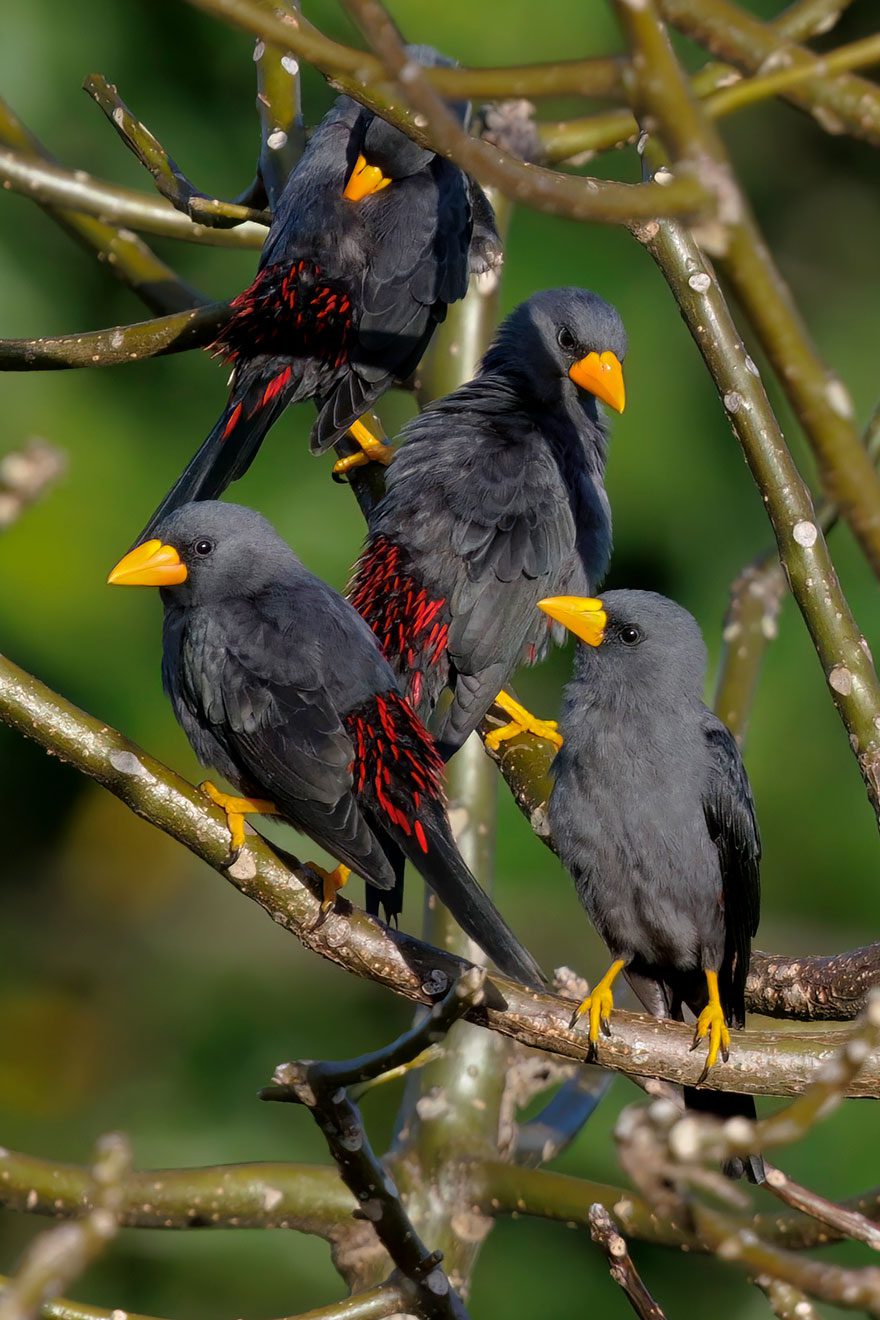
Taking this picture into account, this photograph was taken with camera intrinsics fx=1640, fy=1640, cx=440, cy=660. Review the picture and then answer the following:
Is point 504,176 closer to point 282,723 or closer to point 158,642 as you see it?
point 282,723

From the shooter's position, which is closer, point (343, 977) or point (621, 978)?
point (621, 978)

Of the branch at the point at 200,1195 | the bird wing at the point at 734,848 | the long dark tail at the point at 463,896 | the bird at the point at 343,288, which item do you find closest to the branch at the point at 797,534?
the bird wing at the point at 734,848

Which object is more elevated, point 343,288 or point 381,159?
point 381,159

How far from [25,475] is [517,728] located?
259cm

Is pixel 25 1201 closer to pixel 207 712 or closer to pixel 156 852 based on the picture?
pixel 207 712

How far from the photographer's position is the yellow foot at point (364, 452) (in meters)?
3.81

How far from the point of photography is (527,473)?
11.6 feet

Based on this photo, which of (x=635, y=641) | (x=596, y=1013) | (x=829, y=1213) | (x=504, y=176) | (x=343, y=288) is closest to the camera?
(x=504, y=176)

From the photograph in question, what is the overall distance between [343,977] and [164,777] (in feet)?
15.4

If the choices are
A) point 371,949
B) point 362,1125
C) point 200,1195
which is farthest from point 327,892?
point 200,1195

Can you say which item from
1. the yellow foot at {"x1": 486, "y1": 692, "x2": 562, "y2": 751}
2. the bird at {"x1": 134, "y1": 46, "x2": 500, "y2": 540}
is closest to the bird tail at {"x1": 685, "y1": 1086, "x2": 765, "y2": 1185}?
the yellow foot at {"x1": 486, "y1": 692, "x2": 562, "y2": 751}

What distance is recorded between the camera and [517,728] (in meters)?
3.52

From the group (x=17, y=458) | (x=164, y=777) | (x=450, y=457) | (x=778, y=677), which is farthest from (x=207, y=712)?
(x=778, y=677)

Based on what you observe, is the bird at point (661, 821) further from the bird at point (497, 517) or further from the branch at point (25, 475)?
the branch at point (25, 475)
